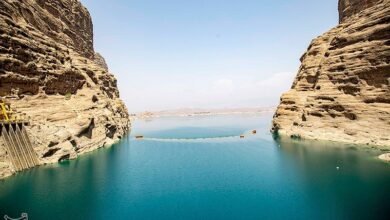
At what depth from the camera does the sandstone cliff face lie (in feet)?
205

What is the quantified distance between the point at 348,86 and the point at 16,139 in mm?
73385

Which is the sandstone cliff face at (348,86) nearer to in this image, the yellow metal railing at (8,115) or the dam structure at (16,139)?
the dam structure at (16,139)

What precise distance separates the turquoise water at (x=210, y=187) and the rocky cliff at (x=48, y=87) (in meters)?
5.92

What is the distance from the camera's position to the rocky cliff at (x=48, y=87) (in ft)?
172

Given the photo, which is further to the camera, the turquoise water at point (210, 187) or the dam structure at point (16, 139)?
the dam structure at point (16, 139)

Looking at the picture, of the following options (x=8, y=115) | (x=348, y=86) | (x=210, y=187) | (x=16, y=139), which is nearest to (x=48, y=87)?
(x=8, y=115)

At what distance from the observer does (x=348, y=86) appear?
69938 millimetres

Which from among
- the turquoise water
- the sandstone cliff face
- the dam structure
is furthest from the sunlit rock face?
the dam structure

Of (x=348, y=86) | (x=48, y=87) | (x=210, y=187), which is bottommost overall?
(x=210, y=187)

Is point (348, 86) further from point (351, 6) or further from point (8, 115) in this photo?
point (8, 115)

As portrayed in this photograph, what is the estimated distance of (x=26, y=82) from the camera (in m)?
56.7

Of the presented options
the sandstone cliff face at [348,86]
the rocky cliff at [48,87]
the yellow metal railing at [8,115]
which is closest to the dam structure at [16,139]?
the yellow metal railing at [8,115]

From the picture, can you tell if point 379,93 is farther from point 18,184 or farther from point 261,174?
point 18,184

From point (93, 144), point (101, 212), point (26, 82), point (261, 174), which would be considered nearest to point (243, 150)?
point (261, 174)
